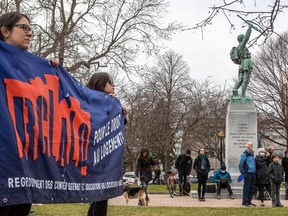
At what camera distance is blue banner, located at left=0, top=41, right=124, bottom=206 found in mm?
3291

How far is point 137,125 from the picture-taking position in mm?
43375

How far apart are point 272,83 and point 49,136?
120 ft

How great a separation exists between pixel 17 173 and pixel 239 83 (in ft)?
65.5

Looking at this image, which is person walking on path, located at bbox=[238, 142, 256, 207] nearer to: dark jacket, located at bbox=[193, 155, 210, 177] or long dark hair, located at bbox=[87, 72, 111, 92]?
dark jacket, located at bbox=[193, 155, 210, 177]

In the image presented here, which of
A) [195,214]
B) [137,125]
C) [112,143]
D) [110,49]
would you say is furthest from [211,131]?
[112,143]

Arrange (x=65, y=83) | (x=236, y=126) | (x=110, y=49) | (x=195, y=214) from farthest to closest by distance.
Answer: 1. (x=110, y=49)
2. (x=236, y=126)
3. (x=195, y=214)
4. (x=65, y=83)

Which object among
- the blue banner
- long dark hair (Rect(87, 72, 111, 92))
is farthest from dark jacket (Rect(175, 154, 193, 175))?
the blue banner

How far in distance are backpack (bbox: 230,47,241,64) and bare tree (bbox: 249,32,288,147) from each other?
13404mm

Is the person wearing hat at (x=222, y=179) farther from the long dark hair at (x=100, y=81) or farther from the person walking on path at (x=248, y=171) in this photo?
the long dark hair at (x=100, y=81)

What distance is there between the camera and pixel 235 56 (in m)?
22.3

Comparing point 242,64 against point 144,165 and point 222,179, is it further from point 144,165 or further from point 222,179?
point 144,165

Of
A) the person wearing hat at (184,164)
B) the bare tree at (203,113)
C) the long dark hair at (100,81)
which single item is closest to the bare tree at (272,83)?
the bare tree at (203,113)

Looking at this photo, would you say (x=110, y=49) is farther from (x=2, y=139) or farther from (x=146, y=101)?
(x=2, y=139)

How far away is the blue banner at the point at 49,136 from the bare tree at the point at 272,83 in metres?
31.9
